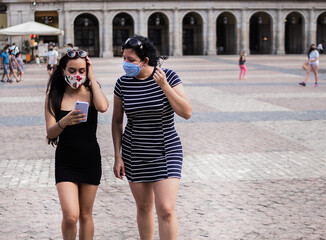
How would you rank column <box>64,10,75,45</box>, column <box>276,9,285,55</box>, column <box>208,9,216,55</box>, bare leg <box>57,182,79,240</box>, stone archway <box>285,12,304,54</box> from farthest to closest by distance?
stone archway <box>285,12,304,54</box>
column <box>276,9,285,55</box>
column <box>208,9,216,55</box>
column <box>64,10,75,45</box>
bare leg <box>57,182,79,240</box>

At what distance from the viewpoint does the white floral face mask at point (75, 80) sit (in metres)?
4.68

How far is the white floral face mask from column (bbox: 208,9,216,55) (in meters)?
55.6

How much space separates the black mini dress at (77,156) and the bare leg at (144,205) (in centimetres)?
36

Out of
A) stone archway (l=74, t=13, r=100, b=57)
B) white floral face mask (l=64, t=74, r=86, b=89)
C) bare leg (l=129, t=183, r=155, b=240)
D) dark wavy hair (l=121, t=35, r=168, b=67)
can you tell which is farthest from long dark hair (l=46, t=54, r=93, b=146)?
stone archway (l=74, t=13, r=100, b=57)

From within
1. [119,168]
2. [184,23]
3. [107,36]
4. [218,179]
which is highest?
[184,23]

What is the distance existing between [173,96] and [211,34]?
2196 inches

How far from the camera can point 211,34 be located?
59562 mm

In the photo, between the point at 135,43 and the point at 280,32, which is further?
the point at 280,32

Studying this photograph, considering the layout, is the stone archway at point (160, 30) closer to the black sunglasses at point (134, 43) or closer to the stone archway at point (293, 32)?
the stone archway at point (293, 32)

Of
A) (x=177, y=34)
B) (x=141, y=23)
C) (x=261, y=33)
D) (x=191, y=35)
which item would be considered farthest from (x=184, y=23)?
(x=261, y=33)

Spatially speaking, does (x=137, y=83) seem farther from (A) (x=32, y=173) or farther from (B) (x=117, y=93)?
(A) (x=32, y=173)

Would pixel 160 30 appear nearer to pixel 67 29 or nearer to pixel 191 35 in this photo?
pixel 191 35

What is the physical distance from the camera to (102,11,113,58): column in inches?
2245

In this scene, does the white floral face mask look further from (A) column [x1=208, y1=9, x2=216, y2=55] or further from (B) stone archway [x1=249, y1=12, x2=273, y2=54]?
(B) stone archway [x1=249, y1=12, x2=273, y2=54]
